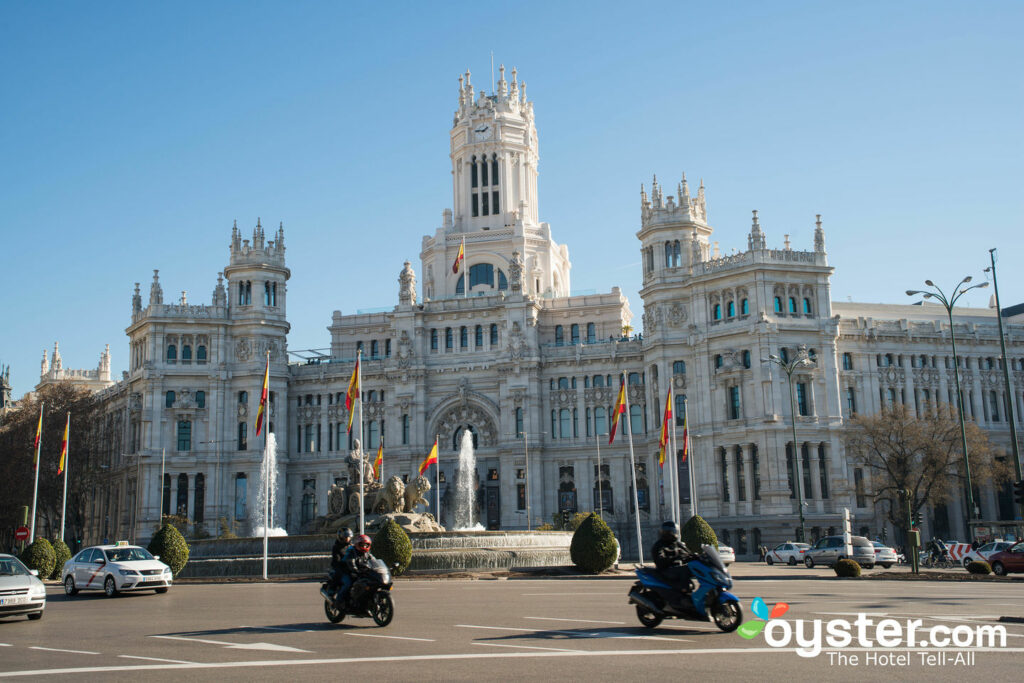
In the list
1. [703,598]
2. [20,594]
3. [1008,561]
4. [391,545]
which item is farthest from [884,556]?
[20,594]

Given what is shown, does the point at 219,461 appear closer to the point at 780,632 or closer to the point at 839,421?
the point at 839,421

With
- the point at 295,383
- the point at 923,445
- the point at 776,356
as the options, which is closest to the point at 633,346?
the point at 776,356

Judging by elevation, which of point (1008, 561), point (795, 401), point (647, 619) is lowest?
point (1008, 561)

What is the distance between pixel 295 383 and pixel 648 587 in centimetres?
8293

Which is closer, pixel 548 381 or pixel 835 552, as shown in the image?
pixel 835 552

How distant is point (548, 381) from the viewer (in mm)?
91062

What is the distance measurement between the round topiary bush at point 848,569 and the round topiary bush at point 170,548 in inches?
1073

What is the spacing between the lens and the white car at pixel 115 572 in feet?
104

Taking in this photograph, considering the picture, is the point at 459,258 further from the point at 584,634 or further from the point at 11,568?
the point at 584,634

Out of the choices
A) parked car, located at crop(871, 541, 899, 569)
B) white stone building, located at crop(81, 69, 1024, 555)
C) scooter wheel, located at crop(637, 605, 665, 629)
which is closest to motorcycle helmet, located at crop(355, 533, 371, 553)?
scooter wheel, located at crop(637, 605, 665, 629)

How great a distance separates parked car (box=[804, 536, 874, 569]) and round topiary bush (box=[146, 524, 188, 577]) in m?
32.9

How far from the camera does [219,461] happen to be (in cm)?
9038

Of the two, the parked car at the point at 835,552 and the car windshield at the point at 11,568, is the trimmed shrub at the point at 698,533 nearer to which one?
the parked car at the point at 835,552

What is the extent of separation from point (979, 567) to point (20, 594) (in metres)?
33.7
